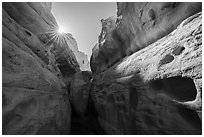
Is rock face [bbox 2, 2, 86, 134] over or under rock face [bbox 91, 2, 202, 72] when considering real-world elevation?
under

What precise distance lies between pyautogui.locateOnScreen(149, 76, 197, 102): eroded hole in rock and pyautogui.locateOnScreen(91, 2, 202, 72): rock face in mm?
3115

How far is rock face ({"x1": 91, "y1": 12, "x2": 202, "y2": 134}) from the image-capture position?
3.98m

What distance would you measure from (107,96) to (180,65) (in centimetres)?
564

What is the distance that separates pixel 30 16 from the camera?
42.2 feet

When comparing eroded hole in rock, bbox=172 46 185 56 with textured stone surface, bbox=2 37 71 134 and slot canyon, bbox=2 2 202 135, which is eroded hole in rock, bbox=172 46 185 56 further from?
textured stone surface, bbox=2 37 71 134

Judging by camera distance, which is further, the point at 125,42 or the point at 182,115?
the point at 125,42

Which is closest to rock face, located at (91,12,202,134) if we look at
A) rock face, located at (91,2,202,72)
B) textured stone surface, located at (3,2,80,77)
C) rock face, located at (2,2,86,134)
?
rock face, located at (91,2,202,72)

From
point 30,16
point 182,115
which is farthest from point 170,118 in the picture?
point 30,16

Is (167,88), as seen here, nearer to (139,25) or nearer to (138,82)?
(138,82)

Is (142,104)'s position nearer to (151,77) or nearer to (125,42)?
(151,77)

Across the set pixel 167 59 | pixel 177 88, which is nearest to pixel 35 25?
pixel 167 59

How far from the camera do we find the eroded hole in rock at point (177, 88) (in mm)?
4535

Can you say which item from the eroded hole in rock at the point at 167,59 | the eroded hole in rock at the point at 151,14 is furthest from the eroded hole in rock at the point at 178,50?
the eroded hole in rock at the point at 151,14

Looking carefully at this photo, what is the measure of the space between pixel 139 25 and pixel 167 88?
5.31 metres
